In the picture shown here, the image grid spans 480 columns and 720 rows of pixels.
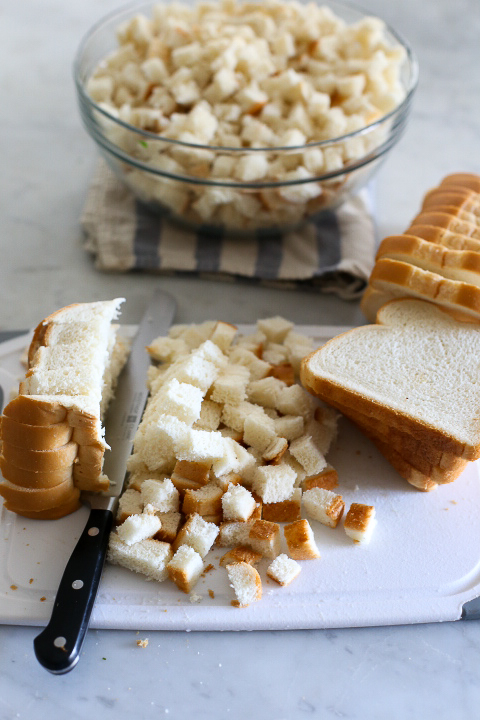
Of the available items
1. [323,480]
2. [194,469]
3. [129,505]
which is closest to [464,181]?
[323,480]

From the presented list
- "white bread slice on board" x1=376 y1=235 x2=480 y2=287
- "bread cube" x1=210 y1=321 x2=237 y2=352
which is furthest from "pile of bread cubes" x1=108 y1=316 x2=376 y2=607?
"white bread slice on board" x1=376 y1=235 x2=480 y2=287

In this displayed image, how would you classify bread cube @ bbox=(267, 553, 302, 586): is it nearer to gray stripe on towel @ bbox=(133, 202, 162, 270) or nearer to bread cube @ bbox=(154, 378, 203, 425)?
bread cube @ bbox=(154, 378, 203, 425)

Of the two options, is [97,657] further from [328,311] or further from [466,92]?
[466,92]

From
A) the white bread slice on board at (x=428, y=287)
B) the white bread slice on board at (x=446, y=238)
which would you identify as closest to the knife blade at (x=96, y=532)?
the white bread slice on board at (x=428, y=287)

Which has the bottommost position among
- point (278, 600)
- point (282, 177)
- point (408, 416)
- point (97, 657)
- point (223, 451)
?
point (97, 657)

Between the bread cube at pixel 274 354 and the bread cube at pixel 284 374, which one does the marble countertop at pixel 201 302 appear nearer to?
the bread cube at pixel 274 354

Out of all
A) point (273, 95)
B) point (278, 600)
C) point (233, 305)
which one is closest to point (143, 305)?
point (233, 305)

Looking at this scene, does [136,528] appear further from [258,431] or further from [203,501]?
[258,431]
